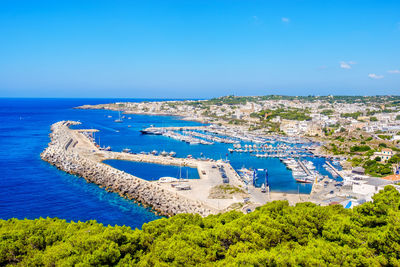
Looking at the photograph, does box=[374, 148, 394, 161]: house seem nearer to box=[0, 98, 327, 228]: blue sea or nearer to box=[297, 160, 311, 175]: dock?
box=[0, 98, 327, 228]: blue sea

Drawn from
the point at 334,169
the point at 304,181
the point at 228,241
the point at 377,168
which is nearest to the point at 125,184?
the point at 304,181

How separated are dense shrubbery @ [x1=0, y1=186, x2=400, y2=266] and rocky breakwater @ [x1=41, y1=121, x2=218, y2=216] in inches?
286

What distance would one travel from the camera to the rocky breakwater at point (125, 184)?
55.0 feet

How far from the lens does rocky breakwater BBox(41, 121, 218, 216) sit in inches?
659

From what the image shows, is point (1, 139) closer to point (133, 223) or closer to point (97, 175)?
point (97, 175)

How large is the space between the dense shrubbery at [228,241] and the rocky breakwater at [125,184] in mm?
7273

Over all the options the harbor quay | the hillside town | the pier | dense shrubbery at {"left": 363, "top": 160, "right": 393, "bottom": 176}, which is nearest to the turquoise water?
the harbor quay

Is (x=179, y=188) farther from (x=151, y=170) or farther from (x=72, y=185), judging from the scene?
(x=72, y=185)

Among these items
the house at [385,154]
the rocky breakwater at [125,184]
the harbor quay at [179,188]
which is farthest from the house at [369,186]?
the house at [385,154]

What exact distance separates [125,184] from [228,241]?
45.1 feet

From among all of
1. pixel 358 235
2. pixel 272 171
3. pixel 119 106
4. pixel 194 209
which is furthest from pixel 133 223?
pixel 119 106

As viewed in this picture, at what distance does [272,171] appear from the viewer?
87.1ft

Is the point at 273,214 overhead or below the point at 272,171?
Result: overhead

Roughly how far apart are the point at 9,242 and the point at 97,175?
605 inches
